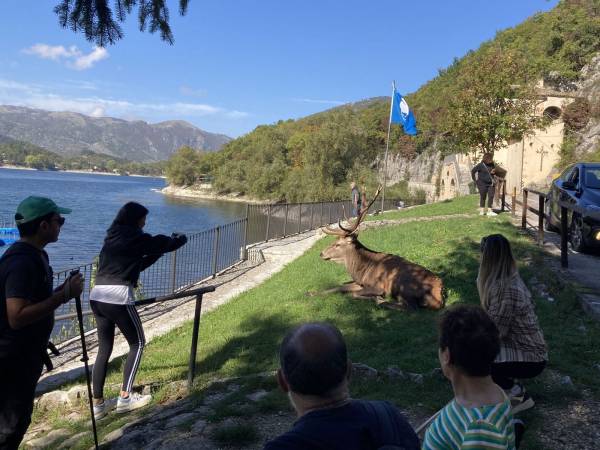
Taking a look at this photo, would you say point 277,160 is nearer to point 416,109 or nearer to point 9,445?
point 416,109

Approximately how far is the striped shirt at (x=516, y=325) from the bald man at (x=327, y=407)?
87.6 inches

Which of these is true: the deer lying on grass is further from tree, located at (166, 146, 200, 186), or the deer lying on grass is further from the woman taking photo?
tree, located at (166, 146, 200, 186)

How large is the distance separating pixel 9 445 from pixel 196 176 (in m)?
120

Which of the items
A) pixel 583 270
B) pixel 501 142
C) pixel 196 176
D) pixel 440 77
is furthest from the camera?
pixel 196 176

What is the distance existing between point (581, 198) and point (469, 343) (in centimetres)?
966

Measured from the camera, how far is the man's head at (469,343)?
259 cm

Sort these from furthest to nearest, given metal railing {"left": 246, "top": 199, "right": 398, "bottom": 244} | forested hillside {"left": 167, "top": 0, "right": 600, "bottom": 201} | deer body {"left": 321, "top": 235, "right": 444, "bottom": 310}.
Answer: forested hillside {"left": 167, "top": 0, "right": 600, "bottom": 201} → metal railing {"left": 246, "top": 199, "right": 398, "bottom": 244} → deer body {"left": 321, "top": 235, "right": 444, "bottom": 310}

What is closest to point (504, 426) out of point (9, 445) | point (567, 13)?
point (9, 445)

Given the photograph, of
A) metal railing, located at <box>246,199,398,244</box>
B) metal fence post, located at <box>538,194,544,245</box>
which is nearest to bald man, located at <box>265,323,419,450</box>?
metal fence post, located at <box>538,194,544,245</box>

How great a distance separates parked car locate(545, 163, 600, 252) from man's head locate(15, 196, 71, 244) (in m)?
9.03

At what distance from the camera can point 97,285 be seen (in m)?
5.22

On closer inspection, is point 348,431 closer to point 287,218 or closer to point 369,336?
point 369,336

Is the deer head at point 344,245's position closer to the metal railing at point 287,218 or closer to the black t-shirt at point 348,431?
the black t-shirt at point 348,431

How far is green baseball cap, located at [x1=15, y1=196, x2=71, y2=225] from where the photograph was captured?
388cm
